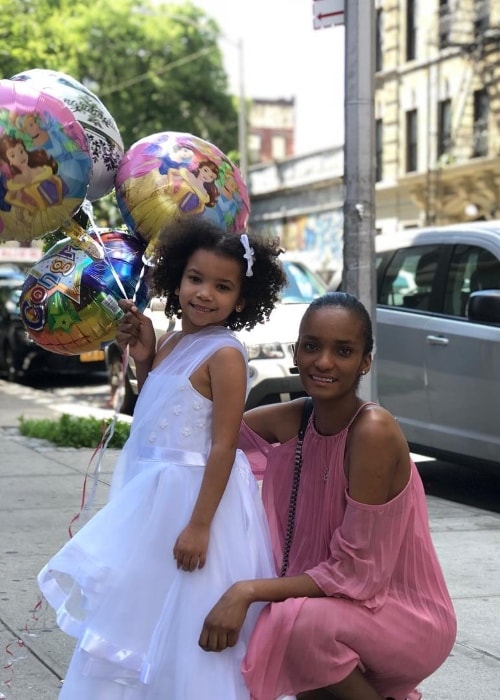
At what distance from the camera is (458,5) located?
1144 inches

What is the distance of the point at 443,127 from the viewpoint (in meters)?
31.2

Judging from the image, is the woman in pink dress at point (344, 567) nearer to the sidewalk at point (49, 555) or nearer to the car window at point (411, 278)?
the sidewalk at point (49, 555)

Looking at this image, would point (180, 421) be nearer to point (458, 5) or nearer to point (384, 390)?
point (384, 390)

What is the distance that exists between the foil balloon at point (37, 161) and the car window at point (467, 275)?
4.33 meters

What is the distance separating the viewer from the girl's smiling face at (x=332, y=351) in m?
2.86

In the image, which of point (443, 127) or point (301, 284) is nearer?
point (301, 284)

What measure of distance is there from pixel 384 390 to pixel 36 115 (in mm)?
4828

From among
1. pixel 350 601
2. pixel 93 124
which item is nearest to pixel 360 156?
pixel 93 124

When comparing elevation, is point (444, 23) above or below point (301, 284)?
above

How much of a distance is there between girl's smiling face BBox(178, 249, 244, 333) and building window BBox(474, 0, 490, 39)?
27.1 meters

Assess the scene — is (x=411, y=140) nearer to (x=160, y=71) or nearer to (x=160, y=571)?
(x=160, y=71)

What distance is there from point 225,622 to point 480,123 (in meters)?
27.9

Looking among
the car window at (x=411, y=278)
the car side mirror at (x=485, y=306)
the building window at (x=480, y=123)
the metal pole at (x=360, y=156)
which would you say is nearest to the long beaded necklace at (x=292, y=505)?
the metal pole at (x=360, y=156)

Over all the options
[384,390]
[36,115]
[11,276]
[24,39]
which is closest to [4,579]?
[36,115]
